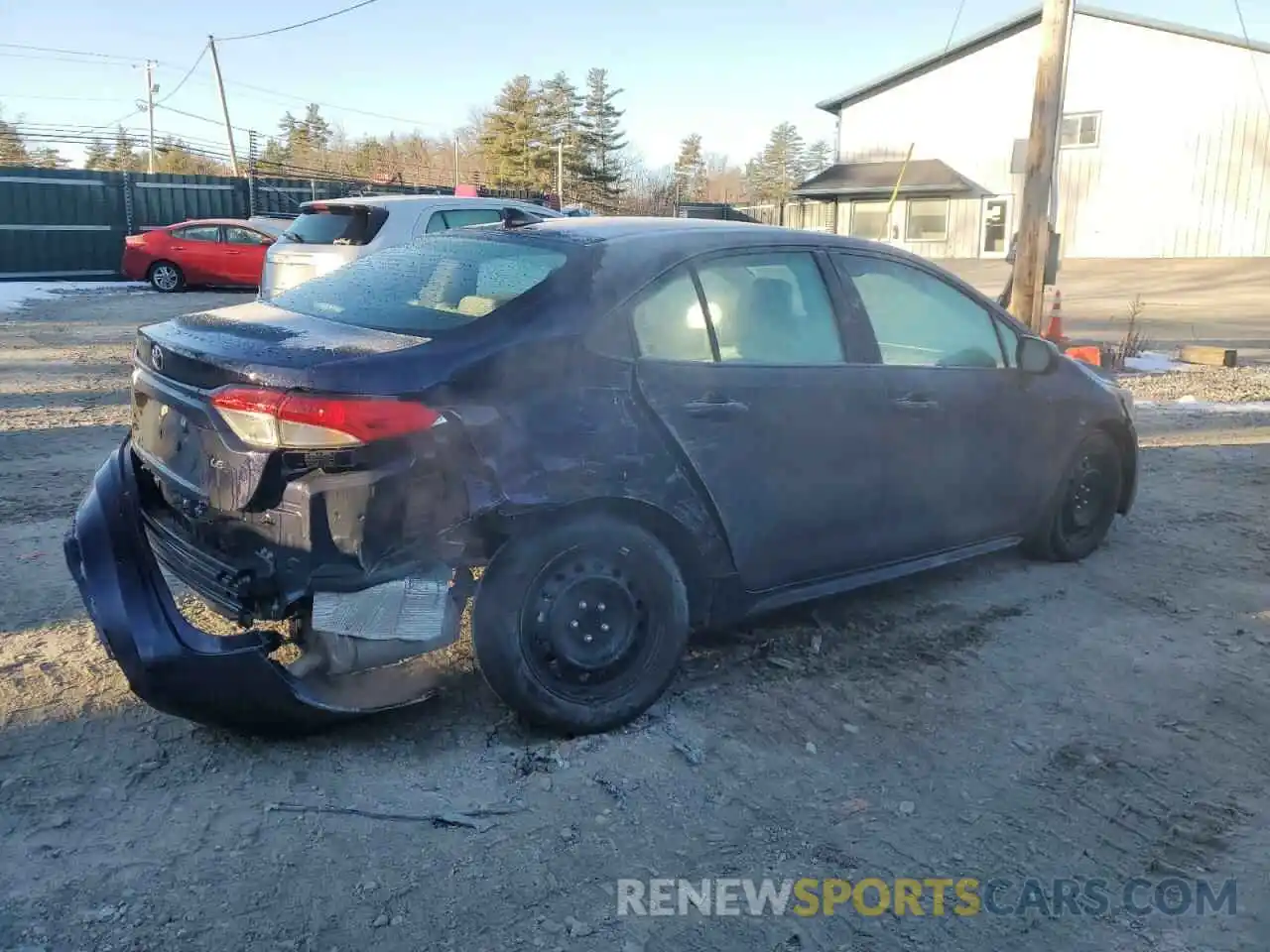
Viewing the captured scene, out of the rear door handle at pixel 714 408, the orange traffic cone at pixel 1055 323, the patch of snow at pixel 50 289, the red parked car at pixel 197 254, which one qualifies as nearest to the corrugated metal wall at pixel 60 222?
the patch of snow at pixel 50 289

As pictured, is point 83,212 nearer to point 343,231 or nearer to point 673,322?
point 343,231

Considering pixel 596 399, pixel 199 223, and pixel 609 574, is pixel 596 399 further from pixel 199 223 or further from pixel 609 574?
pixel 199 223

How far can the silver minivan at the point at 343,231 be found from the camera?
9.64 m

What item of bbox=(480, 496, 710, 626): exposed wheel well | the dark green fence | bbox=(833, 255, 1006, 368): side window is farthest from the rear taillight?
the dark green fence

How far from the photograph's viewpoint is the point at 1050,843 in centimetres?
294

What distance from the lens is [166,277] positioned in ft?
66.0

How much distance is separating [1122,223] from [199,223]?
27311 mm

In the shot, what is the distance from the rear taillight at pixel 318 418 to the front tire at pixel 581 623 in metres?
0.54

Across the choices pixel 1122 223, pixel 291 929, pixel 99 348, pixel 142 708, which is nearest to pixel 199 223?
pixel 99 348

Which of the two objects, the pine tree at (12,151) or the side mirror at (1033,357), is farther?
the pine tree at (12,151)

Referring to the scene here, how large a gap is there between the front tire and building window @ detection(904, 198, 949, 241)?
3511 cm

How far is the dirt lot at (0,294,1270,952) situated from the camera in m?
2.58

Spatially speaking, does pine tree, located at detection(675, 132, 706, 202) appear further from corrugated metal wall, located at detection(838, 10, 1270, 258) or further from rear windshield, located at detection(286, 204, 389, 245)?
rear windshield, located at detection(286, 204, 389, 245)

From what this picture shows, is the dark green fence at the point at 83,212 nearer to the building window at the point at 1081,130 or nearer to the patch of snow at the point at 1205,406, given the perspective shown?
the patch of snow at the point at 1205,406
